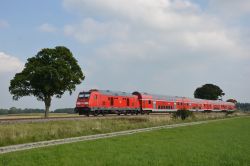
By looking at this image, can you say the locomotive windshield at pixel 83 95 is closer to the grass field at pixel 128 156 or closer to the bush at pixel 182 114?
the bush at pixel 182 114

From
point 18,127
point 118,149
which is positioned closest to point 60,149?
point 118,149

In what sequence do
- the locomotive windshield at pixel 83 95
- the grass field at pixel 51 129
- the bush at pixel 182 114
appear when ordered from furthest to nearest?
1. the bush at pixel 182 114
2. the locomotive windshield at pixel 83 95
3. the grass field at pixel 51 129

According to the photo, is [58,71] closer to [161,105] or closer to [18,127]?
[161,105]

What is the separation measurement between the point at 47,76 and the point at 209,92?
109289 mm

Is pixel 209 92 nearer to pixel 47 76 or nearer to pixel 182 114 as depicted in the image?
pixel 182 114

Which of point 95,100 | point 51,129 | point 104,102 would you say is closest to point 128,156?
point 51,129

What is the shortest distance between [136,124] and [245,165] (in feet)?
84.2

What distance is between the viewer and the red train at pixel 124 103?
169 ft

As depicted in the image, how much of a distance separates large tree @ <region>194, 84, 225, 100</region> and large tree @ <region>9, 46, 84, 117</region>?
102489 mm

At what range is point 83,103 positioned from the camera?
5138cm

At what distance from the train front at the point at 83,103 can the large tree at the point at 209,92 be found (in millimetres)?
113301

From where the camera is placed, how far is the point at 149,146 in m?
22.1

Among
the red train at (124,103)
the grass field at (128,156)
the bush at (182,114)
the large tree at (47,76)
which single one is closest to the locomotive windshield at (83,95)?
the red train at (124,103)

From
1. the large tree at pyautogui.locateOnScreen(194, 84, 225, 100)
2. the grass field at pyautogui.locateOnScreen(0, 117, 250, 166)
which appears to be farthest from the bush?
the large tree at pyautogui.locateOnScreen(194, 84, 225, 100)
